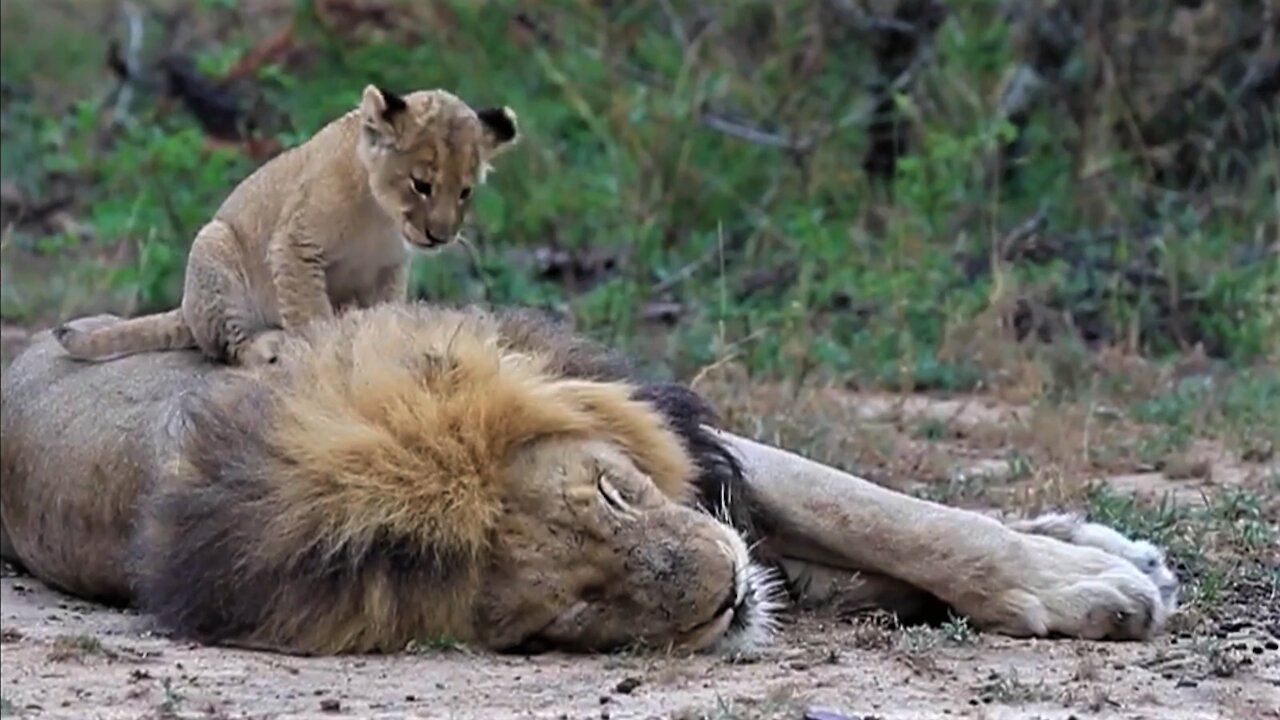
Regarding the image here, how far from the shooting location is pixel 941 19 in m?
9.25

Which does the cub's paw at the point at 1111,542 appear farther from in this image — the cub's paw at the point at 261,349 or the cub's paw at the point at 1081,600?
the cub's paw at the point at 261,349

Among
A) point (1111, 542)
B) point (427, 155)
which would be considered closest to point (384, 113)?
point (427, 155)

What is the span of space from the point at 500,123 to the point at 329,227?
1.42ft

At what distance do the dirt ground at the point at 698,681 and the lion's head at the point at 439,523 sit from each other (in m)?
0.06

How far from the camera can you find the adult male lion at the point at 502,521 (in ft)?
12.7

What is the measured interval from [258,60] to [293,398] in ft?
18.6

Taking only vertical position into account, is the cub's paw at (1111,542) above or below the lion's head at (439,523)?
below

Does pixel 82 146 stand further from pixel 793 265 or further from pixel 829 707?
pixel 829 707

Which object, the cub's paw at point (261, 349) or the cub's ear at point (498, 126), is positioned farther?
the cub's ear at point (498, 126)

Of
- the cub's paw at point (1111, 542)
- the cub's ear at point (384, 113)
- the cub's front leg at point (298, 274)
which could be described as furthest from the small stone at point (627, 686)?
the cub's ear at point (384, 113)

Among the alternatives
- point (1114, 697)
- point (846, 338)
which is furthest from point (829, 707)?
point (846, 338)

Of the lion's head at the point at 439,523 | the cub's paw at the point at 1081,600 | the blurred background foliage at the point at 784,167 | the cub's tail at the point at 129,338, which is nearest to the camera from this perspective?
the lion's head at the point at 439,523

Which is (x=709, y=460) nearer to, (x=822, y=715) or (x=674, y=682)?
(x=674, y=682)

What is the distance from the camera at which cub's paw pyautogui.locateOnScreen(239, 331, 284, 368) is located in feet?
16.6
